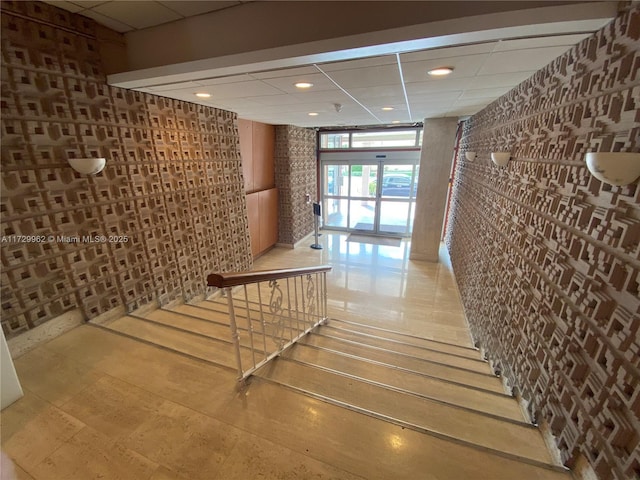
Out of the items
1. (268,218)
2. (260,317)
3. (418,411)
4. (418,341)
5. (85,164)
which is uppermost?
(85,164)

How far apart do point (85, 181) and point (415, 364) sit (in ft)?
10.6

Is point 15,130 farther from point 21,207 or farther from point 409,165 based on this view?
point 409,165

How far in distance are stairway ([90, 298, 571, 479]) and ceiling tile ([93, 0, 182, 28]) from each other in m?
2.49

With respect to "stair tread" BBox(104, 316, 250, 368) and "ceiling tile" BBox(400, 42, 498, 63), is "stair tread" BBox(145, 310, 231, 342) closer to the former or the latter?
"stair tread" BBox(104, 316, 250, 368)

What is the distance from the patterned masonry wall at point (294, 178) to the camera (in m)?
6.02

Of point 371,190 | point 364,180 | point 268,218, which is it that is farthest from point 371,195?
point 268,218

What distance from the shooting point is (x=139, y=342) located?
2080 millimetres

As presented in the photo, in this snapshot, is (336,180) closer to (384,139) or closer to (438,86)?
(384,139)

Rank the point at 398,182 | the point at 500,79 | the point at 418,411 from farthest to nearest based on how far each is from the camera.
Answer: the point at 398,182
the point at 500,79
the point at 418,411

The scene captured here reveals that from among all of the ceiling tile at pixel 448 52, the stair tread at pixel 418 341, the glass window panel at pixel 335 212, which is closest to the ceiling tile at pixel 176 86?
the ceiling tile at pixel 448 52

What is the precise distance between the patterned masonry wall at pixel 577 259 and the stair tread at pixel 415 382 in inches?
7.1

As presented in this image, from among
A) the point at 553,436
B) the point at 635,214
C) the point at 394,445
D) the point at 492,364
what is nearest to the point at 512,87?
the point at 635,214

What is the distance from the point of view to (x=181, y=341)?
2152mm

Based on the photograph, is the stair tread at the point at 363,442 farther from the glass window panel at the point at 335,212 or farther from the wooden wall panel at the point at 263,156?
the glass window panel at the point at 335,212
